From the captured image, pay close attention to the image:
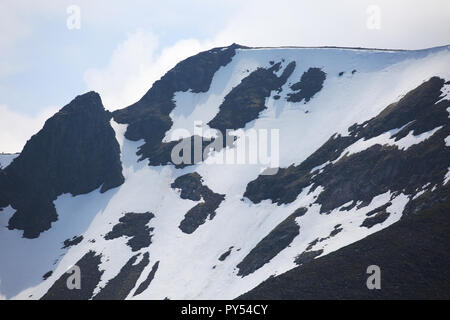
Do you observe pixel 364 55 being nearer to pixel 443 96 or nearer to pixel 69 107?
pixel 443 96

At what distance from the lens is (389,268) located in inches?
1677

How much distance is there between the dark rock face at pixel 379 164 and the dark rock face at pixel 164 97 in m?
41.8

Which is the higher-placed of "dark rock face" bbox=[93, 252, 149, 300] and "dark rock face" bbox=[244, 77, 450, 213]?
"dark rock face" bbox=[244, 77, 450, 213]

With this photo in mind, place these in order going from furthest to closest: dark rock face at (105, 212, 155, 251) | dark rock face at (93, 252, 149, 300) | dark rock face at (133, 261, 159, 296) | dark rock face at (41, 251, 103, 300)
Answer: dark rock face at (105, 212, 155, 251), dark rock face at (41, 251, 103, 300), dark rock face at (93, 252, 149, 300), dark rock face at (133, 261, 159, 296)

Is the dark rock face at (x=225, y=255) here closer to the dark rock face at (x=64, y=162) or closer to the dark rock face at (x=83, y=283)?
the dark rock face at (x=83, y=283)

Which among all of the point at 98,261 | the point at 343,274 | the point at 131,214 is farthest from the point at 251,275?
the point at 131,214

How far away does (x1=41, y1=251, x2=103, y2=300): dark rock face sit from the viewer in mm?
70469

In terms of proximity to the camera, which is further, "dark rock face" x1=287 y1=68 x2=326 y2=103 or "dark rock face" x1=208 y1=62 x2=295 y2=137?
"dark rock face" x1=208 y1=62 x2=295 y2=137

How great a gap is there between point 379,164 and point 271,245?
61.3 ft

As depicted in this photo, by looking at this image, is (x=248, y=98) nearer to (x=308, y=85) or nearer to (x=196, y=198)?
(x=308, y=85)

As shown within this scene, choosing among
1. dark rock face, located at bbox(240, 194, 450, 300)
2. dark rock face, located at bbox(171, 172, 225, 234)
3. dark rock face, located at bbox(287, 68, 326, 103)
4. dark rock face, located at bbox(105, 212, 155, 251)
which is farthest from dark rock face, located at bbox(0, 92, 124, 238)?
dark rock face, located at bbox(240, 194, 450, 300)

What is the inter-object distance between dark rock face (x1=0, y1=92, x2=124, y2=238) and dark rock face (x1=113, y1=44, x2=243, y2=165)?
10.4 meters

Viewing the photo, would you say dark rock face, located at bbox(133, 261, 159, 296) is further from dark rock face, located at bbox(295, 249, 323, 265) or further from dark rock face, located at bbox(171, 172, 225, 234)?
dark rock face, located at bbox(295, 249, 323, 265)

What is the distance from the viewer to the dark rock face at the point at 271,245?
60656mm
